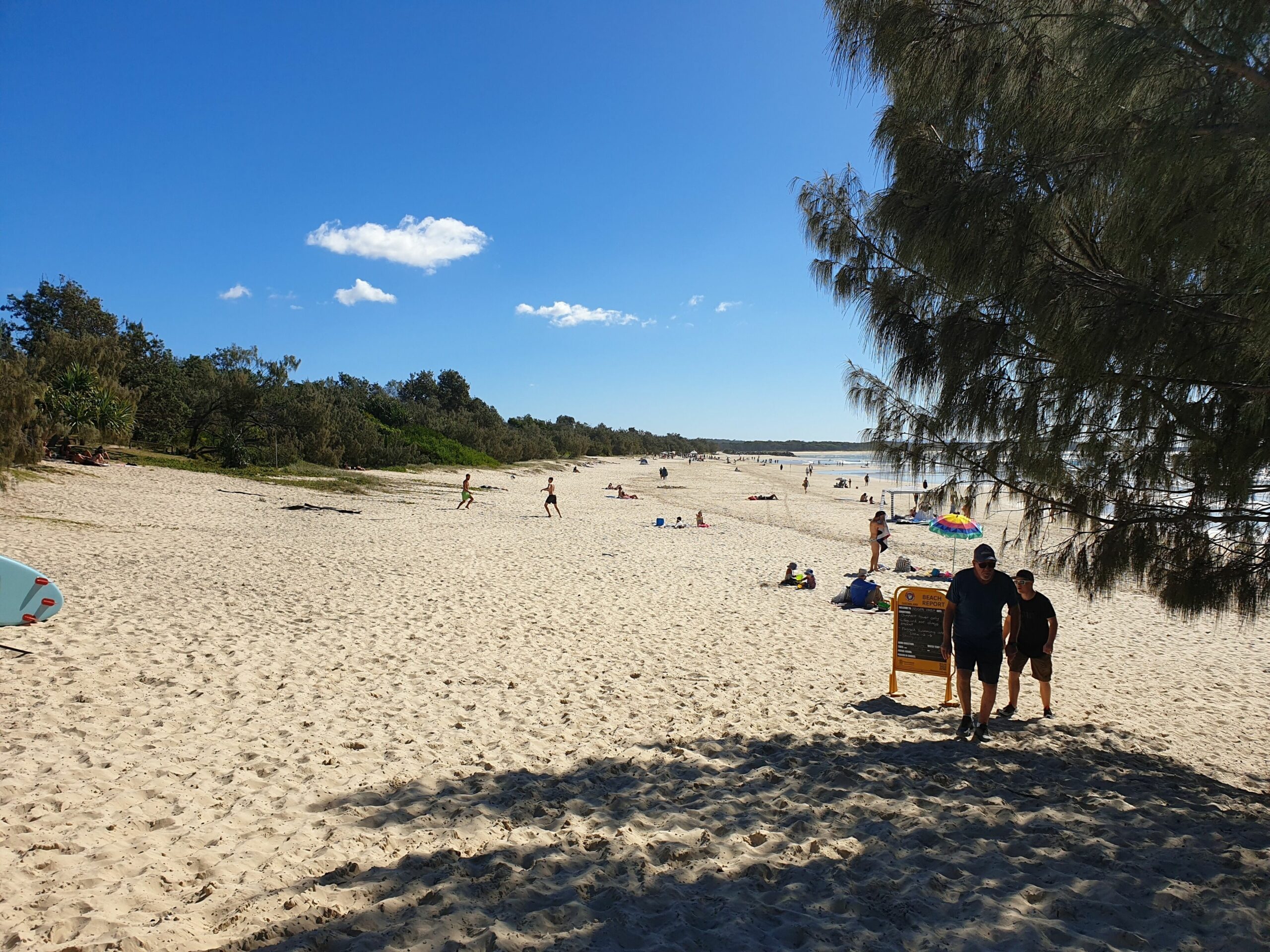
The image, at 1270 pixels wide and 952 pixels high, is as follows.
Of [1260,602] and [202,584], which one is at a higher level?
[1260,602]

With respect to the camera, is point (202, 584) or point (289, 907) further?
point (202, 584)

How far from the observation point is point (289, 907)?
297cm

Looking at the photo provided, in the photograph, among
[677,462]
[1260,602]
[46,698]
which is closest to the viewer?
[1260,602]

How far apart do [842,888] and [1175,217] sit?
379 cm

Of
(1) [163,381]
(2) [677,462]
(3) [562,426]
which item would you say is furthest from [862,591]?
(3) [562,426]

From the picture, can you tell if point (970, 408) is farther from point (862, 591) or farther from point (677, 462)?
point (677, 462)

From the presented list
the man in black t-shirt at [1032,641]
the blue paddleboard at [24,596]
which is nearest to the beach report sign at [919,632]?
the man in black t-shirt at [1032,641]

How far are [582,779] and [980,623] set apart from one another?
3.28 meters

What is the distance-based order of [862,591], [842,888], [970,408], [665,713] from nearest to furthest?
[842,888]
[970,408]
[665,713]
[862,591]

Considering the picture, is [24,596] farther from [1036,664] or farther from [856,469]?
[856,469]

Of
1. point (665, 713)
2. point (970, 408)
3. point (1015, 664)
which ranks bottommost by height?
point (665, 713)

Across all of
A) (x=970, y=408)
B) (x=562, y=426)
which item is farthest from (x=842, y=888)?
(x=562, y=426)

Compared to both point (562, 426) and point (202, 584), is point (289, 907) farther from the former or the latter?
point (562, 426)

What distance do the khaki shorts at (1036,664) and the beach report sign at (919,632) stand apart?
0.57 metres
